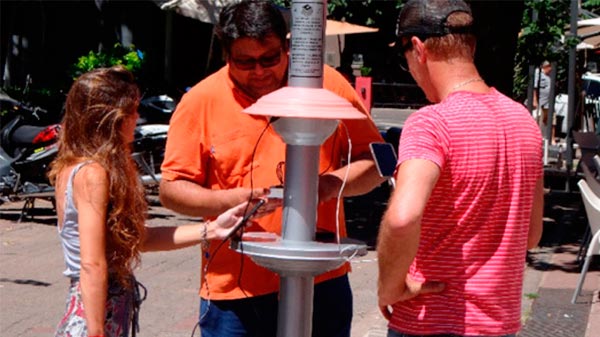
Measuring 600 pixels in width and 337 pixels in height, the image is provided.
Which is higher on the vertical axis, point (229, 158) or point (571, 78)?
point (229, 158)

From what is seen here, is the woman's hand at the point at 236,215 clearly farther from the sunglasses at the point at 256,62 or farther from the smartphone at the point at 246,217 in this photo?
the sunglasses at the point at 256,62

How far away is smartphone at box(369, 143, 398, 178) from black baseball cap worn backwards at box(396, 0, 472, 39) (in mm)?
316

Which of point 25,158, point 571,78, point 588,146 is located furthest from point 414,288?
point 571,78

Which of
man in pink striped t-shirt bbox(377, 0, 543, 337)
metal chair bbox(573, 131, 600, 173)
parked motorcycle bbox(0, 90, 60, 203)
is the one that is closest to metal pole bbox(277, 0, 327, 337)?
man in pink striped t-shirt bbox(377, 0, 543, 337)

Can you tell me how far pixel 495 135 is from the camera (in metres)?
2.81

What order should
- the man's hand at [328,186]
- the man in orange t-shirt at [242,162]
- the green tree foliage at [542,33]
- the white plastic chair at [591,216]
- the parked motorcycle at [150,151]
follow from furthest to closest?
the green tree foliage at [542,33] → the parked motorcycle at [150,151] → the white plastic chair at [591,216] → the man in orange t-shirt at [242,162] → the man's hand at [328,186]

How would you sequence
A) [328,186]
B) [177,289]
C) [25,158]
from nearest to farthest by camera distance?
[328,186] → [177,289] → [25,158]

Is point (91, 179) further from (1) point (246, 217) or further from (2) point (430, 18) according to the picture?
(2) point (430, 18)

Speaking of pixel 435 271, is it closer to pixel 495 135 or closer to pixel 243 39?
pixel 495 135

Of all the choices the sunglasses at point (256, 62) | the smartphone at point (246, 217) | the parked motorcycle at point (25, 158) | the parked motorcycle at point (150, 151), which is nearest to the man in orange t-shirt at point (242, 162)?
the sunglasses at point (256, 62)

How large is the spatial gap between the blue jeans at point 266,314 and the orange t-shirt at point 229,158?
4cm

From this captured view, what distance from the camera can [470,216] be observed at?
9.14 feet

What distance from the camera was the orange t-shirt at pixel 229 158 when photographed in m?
3.50

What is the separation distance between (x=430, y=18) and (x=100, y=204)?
1.14 m
